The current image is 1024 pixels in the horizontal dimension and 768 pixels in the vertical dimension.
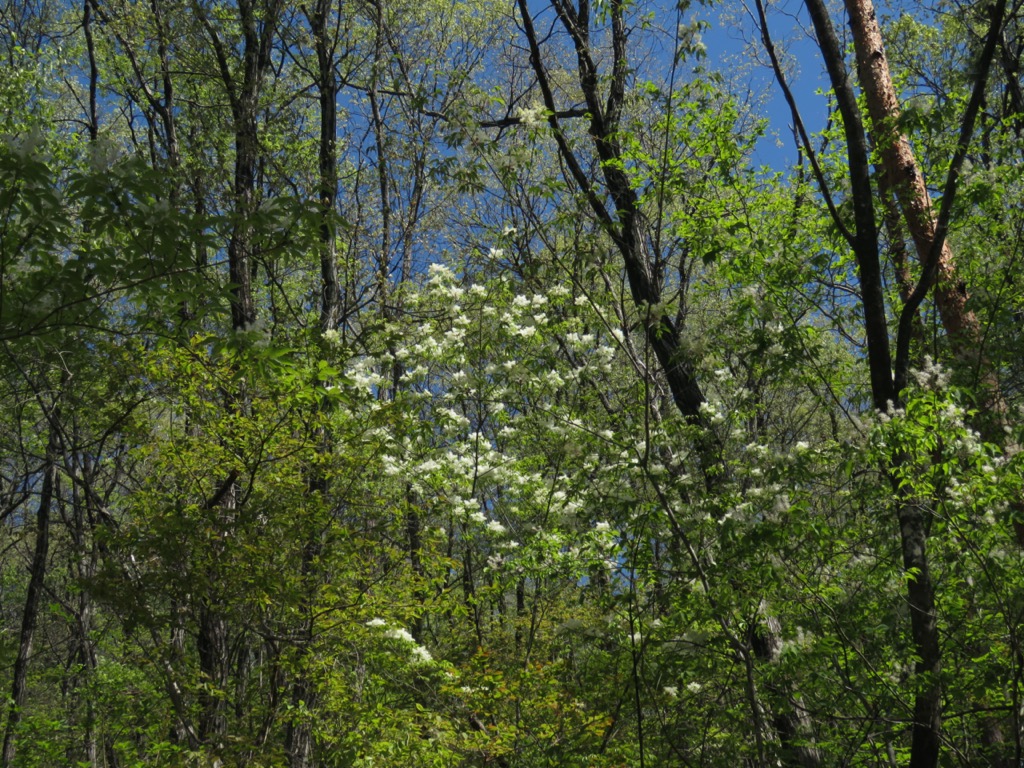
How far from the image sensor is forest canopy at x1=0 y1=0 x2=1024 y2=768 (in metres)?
3.50

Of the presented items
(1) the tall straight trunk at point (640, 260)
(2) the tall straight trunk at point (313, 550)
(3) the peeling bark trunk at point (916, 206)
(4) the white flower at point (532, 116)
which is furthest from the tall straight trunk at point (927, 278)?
(2) the tall straight trunk at point (313, 550)

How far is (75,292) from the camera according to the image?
3139 millimetres

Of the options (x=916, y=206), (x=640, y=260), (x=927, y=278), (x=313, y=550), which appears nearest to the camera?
(x=927, y=278)

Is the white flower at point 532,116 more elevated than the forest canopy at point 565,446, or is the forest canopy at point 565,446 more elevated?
the white flower at point 532,116

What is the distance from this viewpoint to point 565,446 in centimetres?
596

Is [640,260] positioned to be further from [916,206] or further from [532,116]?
[916,206]

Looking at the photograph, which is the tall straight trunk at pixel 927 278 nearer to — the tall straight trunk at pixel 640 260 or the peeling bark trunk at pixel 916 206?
the peeling bark trunk at pixel 916 206

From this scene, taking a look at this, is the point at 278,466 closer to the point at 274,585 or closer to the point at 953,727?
the point at 274,585

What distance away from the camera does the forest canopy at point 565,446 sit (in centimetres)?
350

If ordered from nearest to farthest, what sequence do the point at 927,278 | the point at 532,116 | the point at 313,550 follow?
the point at 927,278
the point at 532,116
the point at 313,550

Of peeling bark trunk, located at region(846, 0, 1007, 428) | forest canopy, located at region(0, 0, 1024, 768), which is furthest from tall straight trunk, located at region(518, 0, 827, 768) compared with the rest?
peeling bark trunk, located at region(846, 0, 1007, 428)

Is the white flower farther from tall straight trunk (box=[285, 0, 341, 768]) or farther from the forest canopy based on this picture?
tall straight trunk (box=[285, 0, 341, 768])

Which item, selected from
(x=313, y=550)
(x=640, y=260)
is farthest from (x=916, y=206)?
Answer: (x=313, y=550)

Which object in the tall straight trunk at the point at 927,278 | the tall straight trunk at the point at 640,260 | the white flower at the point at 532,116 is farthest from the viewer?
the white flower at the point at 532,116
